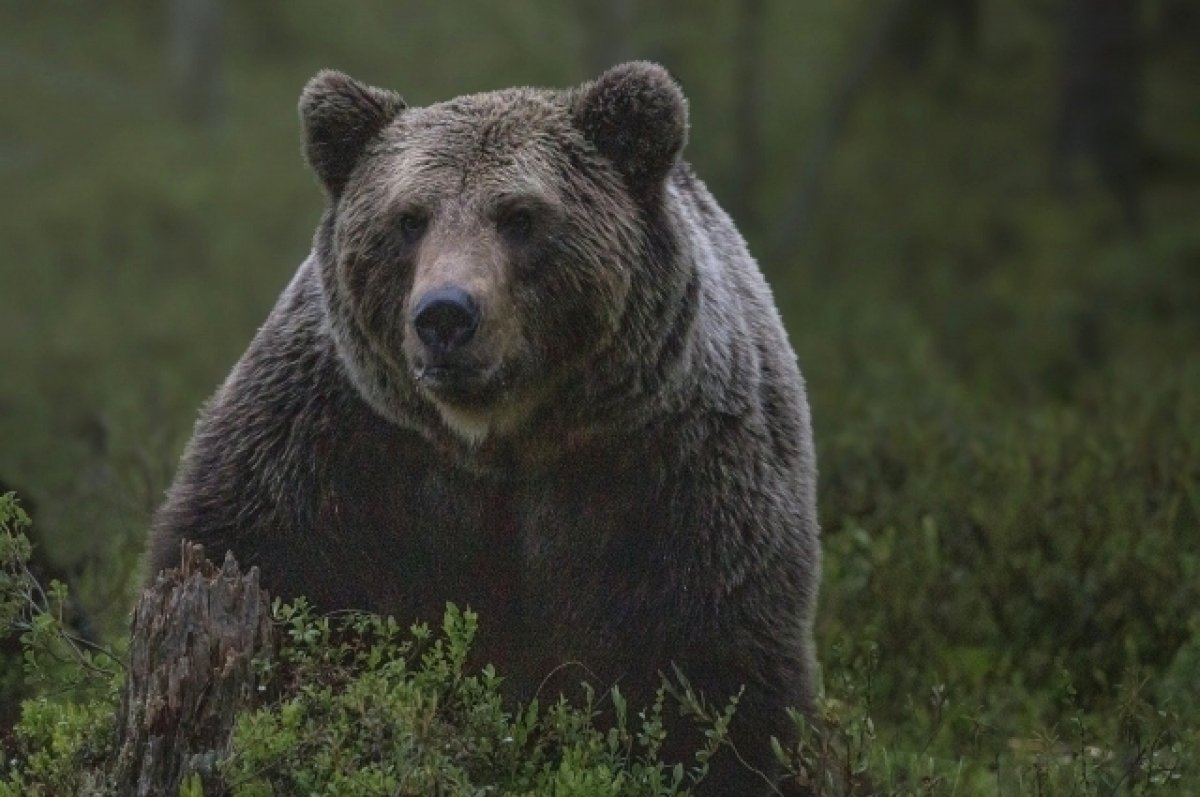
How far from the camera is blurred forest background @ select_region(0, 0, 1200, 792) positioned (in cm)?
641

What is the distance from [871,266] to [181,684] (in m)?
12.9

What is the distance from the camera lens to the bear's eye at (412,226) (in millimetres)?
4523

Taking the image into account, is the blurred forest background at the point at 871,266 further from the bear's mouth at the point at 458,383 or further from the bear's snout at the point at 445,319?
the bear's snout at the point at 445,319

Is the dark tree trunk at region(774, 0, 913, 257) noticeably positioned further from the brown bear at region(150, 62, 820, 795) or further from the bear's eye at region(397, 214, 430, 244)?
the bear's eye at region(397, 214, 430, 244)

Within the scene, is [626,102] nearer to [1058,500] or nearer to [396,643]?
[396,643]

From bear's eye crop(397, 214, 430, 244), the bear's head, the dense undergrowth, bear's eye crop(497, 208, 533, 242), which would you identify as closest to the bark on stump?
the dense undergrowth

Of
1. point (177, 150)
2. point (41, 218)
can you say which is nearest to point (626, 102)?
point (41, 218)

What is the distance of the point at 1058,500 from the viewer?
7.09 m

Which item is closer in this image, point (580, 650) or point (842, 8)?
point (580, 650)

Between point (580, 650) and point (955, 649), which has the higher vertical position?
point (580, 650)

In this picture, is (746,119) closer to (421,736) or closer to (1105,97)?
(1105,97)

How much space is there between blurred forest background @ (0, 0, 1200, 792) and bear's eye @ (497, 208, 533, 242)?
0.99m

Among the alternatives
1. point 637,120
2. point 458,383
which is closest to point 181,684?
point 458,383

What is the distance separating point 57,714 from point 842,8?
1689 centimetres
